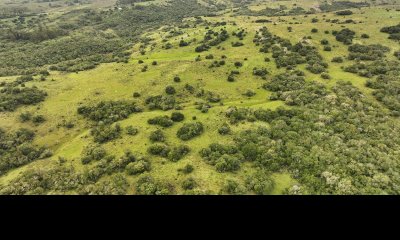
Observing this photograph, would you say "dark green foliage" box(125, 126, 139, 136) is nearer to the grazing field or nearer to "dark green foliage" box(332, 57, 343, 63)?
the grazing field

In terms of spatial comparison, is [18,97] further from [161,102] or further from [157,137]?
[157,137]

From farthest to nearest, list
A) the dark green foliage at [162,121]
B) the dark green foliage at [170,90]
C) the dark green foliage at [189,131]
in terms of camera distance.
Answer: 1. the dark green foliage at [170,90]
2. the dark green foliage at [162,121]
3. the dark green foliage at [189,131]

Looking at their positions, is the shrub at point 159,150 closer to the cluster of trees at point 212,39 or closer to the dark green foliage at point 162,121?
the dark green foliage at point 162,121

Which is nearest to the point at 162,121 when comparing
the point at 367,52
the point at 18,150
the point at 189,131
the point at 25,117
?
the point at 189,131

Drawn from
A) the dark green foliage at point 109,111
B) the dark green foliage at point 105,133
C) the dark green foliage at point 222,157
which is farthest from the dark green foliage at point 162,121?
the dark green foliage at point 222,157

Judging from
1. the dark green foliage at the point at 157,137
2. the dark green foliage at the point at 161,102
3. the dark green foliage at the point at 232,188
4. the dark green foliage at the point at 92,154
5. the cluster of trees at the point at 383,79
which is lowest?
the dark green foliage at the point at 92,154
